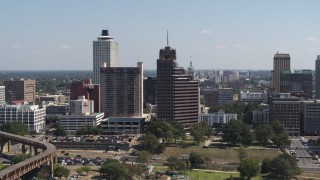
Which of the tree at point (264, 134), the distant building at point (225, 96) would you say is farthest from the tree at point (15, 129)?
the distant building at point (225, 96)

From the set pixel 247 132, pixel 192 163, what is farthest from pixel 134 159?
pixel 247 132

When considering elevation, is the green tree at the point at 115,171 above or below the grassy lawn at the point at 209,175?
above

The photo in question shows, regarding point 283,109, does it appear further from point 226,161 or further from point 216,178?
point 216,178

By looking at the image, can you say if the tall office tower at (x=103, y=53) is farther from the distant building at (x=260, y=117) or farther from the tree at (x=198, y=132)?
the tree at (x=198, y=132)

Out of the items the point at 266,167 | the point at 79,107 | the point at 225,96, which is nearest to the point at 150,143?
the point at 266,167

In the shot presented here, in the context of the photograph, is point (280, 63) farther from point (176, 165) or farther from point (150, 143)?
point (176, 165)
